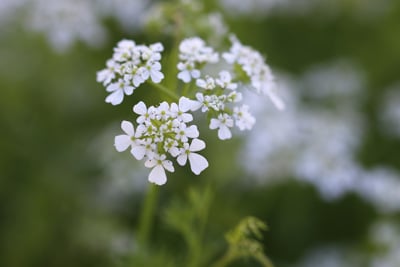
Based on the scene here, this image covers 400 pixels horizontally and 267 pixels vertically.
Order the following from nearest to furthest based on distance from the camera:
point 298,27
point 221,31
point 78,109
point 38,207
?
point 221,31 → point 38,207 → point 78,109 → point 298,27

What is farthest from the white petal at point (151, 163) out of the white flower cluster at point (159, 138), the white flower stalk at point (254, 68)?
the white flower stalk at point (254, 68)

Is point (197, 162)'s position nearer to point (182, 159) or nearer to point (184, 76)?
point (182, 159)

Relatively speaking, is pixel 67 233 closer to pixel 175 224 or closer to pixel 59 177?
pixel 59 177

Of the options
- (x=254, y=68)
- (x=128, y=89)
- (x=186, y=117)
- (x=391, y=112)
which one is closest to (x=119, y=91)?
(x=128, y=89)

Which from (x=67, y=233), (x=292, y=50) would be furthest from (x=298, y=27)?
(x=67, y=233)

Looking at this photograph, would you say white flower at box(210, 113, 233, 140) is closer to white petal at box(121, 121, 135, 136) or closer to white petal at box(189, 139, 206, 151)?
white petal at box(189, 139, 206, 151)

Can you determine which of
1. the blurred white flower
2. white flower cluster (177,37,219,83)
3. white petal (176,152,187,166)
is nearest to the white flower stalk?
white flower cluster (177,37,219,83)

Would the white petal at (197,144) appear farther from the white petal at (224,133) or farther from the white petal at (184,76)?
the white petal at (184,76)
